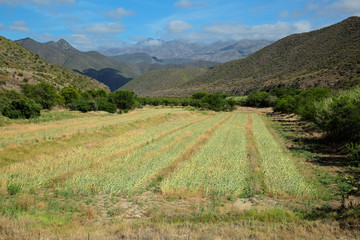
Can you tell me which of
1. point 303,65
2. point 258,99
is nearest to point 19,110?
point 258,99

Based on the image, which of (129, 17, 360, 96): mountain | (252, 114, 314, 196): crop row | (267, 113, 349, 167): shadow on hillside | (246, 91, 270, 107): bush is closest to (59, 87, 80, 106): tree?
(267, 113, 349, 167): shadow on hillside

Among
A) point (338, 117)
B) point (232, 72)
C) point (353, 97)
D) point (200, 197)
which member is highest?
point (232, 72)

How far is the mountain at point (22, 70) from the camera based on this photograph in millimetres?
66500

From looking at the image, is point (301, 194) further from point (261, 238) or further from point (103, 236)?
point (103, 236)

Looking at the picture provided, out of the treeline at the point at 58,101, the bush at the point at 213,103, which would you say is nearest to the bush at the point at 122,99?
the treeline at the point at 58,101

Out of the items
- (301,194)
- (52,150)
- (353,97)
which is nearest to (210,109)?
(353,97)

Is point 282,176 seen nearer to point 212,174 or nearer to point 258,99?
point 212,174

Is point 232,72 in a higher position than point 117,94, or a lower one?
higher

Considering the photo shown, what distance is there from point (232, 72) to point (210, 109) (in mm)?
75321

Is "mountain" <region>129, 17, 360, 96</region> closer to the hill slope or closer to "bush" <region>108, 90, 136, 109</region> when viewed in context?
the hill slope

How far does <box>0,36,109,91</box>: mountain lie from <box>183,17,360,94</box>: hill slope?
77.5 m

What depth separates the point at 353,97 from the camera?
21594 mm

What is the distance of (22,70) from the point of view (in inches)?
3024

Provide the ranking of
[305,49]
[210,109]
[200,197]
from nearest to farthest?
[200,197] < [210,109] < [305,49]
